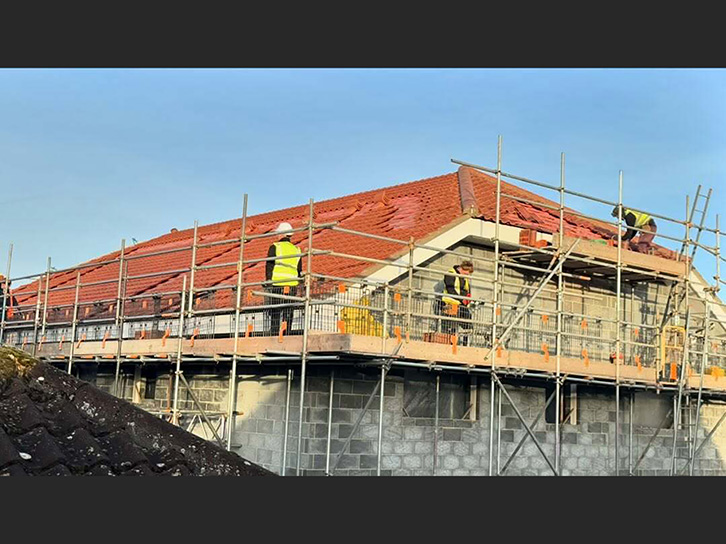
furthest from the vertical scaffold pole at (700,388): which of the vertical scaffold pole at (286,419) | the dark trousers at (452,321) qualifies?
the vertical scaffold pole at (286,419)

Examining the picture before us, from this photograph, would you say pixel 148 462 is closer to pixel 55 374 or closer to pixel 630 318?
pixel 55 374

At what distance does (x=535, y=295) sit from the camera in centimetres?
1562

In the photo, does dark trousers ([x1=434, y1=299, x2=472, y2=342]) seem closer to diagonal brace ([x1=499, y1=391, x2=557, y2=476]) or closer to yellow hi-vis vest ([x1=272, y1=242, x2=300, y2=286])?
diagonal brace ([x1=499, y1=391, x2=557, y2=476])

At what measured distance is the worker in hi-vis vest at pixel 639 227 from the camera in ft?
61.0

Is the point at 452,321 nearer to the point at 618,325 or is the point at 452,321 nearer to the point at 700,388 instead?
the point at 618,325

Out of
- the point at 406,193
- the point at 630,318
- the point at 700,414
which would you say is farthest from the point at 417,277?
the point at 700,414

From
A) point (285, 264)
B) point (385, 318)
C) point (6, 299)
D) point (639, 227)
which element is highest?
point (639, 227)

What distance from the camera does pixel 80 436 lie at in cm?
529

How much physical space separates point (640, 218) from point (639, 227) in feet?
0.74

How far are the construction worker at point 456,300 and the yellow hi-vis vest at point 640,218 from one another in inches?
178

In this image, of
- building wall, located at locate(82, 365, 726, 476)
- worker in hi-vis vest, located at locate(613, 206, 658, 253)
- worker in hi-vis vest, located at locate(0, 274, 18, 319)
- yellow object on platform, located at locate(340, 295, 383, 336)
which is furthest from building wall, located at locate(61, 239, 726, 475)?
worker in hi-vis vest, located at locate(0, 274, 18, 319)

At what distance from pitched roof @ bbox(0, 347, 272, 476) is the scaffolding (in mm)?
6800

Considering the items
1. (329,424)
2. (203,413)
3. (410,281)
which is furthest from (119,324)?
(410,281)

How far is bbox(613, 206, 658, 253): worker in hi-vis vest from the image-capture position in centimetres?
1859
